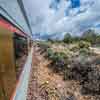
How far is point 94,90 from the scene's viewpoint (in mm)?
5625

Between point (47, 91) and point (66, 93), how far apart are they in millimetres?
610

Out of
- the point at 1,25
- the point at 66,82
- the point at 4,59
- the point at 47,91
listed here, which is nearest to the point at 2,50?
the point at 4,59

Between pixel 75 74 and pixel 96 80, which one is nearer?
pixel 96 80

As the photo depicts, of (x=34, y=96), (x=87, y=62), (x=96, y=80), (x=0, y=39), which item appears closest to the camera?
(x=0, y=39)

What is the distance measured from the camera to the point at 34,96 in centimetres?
507

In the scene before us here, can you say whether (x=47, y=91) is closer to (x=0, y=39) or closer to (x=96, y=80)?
(x=96, y=80)

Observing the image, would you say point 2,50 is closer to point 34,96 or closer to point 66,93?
point 34,96

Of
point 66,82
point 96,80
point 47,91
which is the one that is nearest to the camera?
point 47,91

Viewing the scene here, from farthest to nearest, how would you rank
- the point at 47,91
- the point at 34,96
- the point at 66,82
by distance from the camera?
the point at 66,82 → the point at 47,91 → the point at 34,96

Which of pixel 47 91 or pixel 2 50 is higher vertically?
pixel 2 50

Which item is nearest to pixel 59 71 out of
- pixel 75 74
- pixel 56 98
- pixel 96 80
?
pixel 75 74

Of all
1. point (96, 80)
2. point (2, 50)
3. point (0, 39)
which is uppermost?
point (0, 39)

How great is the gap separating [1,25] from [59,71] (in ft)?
21.3

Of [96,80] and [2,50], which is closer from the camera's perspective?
[2,50]
